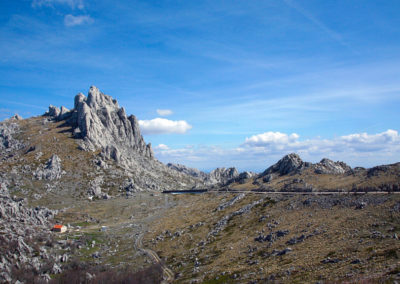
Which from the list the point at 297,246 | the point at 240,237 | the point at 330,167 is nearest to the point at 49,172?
the point at 240,237

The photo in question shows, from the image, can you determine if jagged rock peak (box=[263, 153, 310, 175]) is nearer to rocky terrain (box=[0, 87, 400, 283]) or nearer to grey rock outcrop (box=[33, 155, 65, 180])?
rocky terrain (box=[0, 87, 400, 283])

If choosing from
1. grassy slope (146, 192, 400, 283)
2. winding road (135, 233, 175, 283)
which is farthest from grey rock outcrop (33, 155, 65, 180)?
grassy slope (146, 192, 400, 283)

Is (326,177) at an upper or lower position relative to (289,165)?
lower

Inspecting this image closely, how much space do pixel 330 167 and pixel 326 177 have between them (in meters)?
13.2

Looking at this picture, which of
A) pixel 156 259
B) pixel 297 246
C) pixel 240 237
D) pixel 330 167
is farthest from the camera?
pixel 330 167

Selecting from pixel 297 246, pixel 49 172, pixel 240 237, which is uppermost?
pixel 49 172

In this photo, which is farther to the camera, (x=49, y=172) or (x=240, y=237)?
(x=49, y=172)

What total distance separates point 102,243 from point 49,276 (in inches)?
1218

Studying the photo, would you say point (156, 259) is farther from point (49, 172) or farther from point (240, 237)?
point (49, 172)

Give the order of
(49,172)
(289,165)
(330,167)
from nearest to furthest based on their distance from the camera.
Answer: (330,167)
(289,165)
(49,172)

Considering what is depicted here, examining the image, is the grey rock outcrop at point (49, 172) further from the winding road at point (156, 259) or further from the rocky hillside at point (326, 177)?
the rocky hillside at point (326, 177)

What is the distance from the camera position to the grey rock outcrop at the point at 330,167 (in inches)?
4771

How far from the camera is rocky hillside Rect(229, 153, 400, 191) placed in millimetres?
89113

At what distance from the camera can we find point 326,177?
4505 inches
